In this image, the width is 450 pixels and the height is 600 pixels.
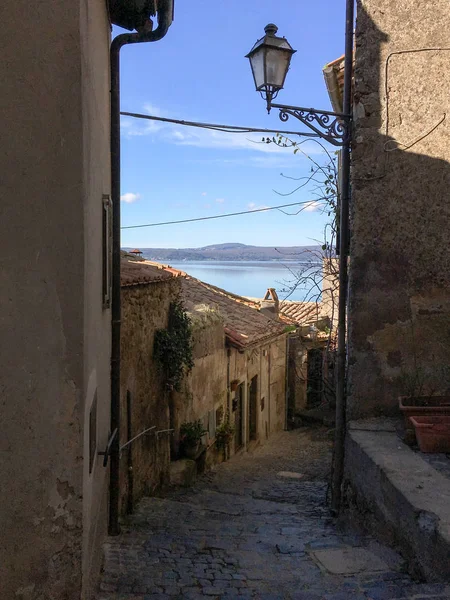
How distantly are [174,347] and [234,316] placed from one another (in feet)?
23.3

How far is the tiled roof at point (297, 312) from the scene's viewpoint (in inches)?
779

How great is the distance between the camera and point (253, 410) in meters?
15.2

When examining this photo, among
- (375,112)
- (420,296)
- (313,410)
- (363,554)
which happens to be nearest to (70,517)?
(363,554)

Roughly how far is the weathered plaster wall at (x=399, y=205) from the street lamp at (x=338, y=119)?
0.15 metres

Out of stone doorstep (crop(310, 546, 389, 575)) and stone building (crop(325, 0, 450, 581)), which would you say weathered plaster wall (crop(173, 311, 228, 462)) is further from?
stone doorstep (crop(310, 546, 389, 575))

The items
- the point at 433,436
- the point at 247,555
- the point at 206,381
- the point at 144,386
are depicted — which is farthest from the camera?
the point at 206,381

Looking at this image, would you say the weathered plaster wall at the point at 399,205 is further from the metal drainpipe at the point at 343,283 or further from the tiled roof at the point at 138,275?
the tiled roof at the point at 138,275

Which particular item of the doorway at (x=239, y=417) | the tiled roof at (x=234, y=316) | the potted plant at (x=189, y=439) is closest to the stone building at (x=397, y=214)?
the potted plant at (x=189, y=439)

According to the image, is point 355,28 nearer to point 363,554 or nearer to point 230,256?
point 363,554

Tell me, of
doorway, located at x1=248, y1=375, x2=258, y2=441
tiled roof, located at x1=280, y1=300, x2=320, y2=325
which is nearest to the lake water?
tiled roof, located at x1=280, y1=300, x2=320, y2=325

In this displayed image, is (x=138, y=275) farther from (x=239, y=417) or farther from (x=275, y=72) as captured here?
(x=239, y=417)

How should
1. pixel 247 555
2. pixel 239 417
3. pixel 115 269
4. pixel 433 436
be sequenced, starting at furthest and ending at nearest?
pixel 239 417
pixel 115 269
pixel 433 436
pixel 247 555

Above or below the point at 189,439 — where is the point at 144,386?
above

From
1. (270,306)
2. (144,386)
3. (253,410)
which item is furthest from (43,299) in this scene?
(270,306)
